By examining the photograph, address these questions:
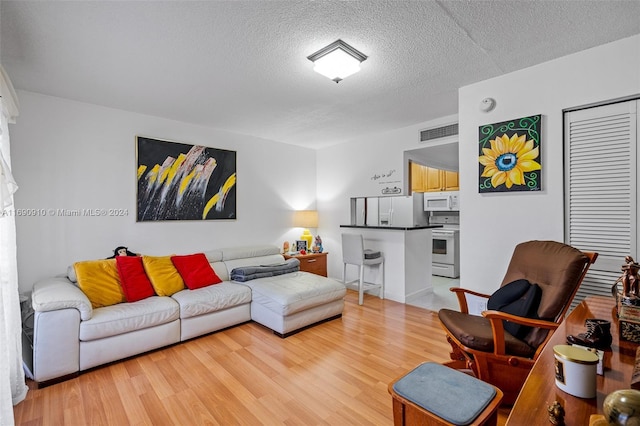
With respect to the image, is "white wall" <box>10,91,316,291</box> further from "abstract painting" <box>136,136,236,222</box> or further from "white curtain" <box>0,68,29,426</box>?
"white curtain" <box>0,68,29,426</box>

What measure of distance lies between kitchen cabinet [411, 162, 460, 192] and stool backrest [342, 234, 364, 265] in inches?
102

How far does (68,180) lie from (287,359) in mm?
2937

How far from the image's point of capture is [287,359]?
2586 mm

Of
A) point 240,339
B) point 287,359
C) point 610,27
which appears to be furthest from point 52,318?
point 610,27

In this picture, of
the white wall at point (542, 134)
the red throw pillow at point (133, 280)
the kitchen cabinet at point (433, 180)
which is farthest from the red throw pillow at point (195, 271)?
the kitchen cabinet at point (433, 180)

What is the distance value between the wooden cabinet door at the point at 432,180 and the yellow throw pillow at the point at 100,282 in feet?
18.4

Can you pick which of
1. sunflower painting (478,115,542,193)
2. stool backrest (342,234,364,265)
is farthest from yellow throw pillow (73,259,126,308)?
sunflower painting (478,115,542,193)

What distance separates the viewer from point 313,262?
15.9 ft

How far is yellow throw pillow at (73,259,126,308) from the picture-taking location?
2709 millimetres

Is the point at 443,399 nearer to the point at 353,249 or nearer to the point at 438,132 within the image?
the point at 353,249

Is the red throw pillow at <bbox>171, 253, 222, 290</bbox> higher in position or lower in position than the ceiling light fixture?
lower

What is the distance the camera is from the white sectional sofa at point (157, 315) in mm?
2238

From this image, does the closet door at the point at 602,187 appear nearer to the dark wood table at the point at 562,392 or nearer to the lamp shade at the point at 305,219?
the dark wood table at the point at 562,392

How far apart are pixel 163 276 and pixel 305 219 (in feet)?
8.26
